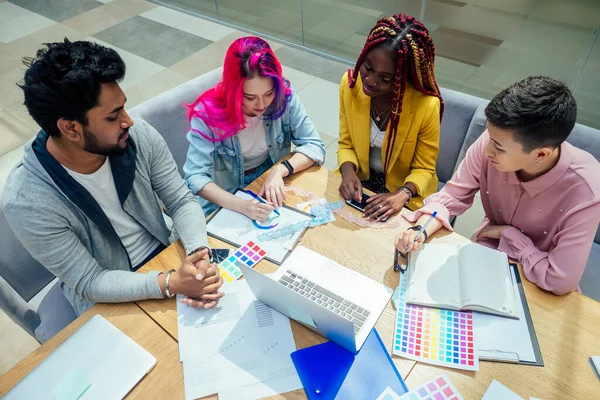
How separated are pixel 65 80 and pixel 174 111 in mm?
793

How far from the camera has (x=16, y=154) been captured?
9.75ft

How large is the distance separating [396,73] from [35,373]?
4.83 feet

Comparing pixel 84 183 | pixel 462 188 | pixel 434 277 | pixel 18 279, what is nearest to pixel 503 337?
pixel 434 277

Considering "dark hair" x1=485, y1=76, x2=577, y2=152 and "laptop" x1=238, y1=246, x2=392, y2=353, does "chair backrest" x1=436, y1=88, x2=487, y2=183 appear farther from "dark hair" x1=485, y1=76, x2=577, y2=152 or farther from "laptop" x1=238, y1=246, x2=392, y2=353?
"laptop" x1=238, y1=246, x2=392, y2=353

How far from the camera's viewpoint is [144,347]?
1.11 m

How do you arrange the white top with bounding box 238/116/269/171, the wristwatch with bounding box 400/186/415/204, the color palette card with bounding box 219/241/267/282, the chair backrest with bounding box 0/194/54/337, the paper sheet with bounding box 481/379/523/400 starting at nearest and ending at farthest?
the paper sheet with bounding box 481/379/523/400, the color palette card with bounding box 219/241/267/282, the chair backrest with bounding box 0/194/54/337, the wristwatch with bounding box 400/186/415/204, the white top with bounding box 238/116/269/171

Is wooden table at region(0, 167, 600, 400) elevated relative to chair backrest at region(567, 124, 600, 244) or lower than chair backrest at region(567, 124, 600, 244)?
lower

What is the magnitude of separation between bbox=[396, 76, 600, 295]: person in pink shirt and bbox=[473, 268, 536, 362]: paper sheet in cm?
17

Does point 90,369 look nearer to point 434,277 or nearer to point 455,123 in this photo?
point 434,277

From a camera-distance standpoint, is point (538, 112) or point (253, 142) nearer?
point (538, 112)

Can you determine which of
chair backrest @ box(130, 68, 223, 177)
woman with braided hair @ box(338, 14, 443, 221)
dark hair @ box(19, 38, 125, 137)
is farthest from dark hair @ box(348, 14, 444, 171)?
dark hair @ box(19, 38, 125, 137)

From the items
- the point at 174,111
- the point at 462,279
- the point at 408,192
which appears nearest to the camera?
the point at 462,279

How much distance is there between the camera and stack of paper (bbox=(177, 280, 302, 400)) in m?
1.03

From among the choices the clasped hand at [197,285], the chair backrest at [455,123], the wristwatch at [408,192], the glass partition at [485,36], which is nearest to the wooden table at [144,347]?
the clasped hand at [197,285]
